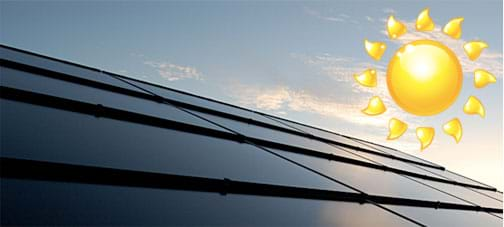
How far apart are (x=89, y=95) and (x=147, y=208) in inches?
109

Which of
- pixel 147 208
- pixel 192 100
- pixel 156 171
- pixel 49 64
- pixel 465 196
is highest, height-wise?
pixel 192 100

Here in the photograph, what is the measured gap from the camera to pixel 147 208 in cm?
287

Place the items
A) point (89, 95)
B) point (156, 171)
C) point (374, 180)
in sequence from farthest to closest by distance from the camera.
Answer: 1. point (374, 180)
2. point (89, 95)
3. point (156, 171)

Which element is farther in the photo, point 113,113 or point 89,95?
point 89,95

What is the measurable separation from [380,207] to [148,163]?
2483 mm

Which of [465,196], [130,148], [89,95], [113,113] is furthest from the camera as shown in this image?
[465,196]

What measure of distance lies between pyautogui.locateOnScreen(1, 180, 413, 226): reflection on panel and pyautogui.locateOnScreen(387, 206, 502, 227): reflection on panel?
1139mm

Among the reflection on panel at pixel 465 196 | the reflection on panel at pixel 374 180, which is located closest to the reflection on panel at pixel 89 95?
the reflection on panel at pixel 374 180

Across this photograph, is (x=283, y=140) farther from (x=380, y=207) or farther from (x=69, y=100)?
(x=69, y=100)

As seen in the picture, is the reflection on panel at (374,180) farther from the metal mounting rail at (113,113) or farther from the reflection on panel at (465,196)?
the reflection on panel at (465,196)

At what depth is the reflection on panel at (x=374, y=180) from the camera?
5898mm

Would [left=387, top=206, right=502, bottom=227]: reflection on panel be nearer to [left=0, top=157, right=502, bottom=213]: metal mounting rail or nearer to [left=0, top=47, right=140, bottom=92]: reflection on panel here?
[left=0, top=157, right=502, bottom=213]: metal mounting rail

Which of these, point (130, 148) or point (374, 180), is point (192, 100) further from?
point (130, 148)

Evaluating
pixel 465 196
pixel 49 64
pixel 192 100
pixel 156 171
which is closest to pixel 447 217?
pixel 465 196
